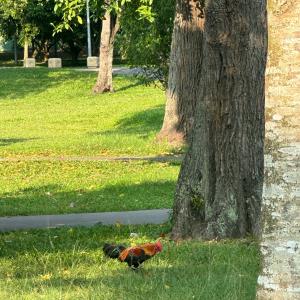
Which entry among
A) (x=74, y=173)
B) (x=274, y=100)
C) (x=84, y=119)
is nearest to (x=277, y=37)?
(x=274, y=100)

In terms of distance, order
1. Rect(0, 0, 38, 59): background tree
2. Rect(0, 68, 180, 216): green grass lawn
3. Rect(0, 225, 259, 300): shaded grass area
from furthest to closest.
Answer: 1. Rect(0, 0, 38, 59): background tree
2. Rect(0, 68, 180, 216): green grass lawn
3. Rect(0, 225, 259, 300): shaded grass area

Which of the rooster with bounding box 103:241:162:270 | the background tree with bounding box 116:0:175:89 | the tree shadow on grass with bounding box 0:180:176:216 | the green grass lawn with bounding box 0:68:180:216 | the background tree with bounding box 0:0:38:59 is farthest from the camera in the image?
the background tree with bounding box 0:0:38:59

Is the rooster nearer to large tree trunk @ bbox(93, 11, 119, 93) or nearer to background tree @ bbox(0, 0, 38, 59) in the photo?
large tree trunk @ bbox(93, 11, 119, 93)

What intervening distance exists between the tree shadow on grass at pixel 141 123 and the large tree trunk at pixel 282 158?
21430 millimetres

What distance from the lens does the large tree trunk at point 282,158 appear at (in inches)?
207

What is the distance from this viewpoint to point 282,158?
528cm

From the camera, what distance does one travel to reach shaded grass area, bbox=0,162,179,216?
47.2ft

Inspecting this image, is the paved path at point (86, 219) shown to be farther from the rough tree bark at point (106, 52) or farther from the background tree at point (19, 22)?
the background tree at point (19, 22)

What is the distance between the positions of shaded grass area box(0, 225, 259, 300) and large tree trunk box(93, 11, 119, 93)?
93.5 ft

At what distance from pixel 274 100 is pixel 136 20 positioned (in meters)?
20.5

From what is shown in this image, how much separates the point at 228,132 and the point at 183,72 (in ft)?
38.0

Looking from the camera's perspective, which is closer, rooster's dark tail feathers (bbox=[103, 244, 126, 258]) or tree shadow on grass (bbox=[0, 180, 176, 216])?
rooster's dark tail feathers (bbox=[103, 244, 126, 258])

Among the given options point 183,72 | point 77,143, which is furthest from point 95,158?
point 77,143

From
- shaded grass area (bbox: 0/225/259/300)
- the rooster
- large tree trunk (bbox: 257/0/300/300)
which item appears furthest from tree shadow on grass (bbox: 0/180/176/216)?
large tree trunk (bbox: 257/0/300/300)
